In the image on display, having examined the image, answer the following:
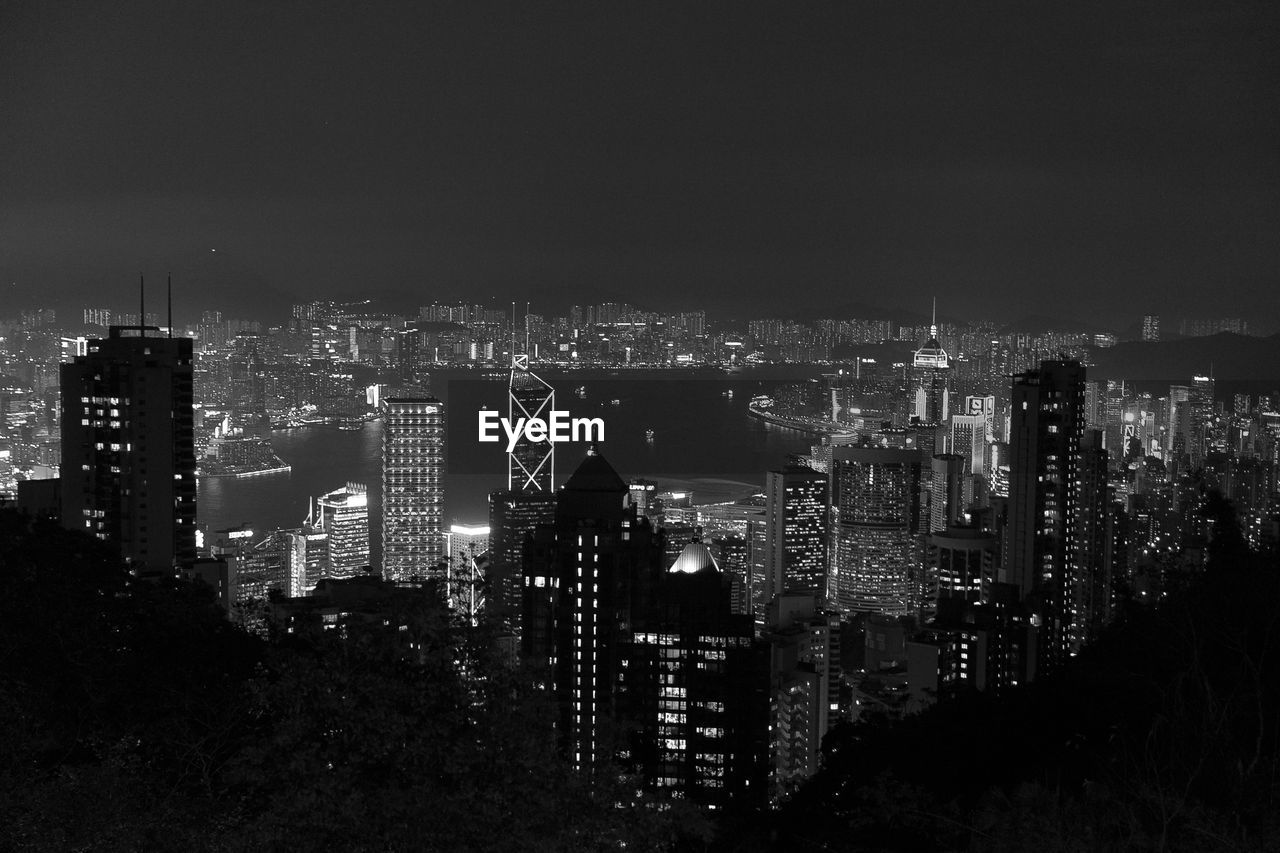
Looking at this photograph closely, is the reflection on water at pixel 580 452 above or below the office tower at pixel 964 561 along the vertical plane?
above

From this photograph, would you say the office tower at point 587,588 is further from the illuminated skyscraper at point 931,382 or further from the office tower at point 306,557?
the illuminated skyscraper at point 931,382

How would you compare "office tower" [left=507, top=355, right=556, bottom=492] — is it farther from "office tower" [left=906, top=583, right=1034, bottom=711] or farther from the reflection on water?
"office tower" [left=906, top=583, right=1034, bottom=711]

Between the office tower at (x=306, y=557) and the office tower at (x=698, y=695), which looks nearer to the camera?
the office tower at (x=698, y=695)

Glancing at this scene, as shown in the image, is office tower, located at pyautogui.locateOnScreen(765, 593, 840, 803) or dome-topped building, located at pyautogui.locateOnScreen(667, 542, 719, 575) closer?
office tower, located at pyautogui.locateOnScreen(765, 593, 840, 803)

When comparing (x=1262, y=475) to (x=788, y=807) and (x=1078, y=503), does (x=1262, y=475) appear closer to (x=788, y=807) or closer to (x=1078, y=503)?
(x=1078, y=503)

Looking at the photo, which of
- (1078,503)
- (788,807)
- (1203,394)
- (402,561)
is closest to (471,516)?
(402,561)

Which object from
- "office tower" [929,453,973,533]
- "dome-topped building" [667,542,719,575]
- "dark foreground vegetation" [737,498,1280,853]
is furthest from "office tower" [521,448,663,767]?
"office tower" [929,453,973,533]

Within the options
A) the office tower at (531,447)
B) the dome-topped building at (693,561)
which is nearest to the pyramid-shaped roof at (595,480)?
the dome-topped building at (693,561)
